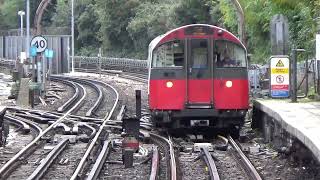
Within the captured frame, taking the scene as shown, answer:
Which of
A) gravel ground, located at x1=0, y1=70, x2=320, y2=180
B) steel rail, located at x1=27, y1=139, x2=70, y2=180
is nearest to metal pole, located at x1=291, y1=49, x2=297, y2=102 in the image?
gravel ground, located at x1=0, y1=70, x2=320, y2=180

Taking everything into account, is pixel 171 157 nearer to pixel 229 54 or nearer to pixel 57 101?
pixel 229 54

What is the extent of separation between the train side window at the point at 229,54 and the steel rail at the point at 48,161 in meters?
4.25

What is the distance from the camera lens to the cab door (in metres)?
17.0

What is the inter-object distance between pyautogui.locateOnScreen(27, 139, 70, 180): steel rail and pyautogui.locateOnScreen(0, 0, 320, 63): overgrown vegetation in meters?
8.71

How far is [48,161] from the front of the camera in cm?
1284

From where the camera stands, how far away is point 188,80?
1705 centimetres

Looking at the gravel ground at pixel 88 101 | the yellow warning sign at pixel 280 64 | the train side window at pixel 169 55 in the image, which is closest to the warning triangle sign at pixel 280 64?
the yellow warning sign at pixel 280 64

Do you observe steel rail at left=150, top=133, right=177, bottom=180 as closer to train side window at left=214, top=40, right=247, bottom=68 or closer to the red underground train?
the red underground train

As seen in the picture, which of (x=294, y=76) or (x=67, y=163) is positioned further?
(x=294, y=76)

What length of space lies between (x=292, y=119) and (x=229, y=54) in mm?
4527

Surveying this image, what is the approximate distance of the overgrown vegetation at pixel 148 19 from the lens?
26828mm

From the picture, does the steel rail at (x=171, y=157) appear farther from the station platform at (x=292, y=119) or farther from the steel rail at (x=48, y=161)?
the steel rail at (x=48, y=161)

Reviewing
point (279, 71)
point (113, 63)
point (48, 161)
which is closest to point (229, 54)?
point (279, 71)

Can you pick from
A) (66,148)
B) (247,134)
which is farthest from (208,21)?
(66,148)
